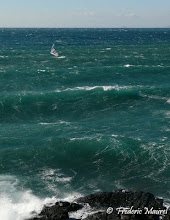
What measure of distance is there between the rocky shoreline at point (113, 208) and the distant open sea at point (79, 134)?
2.69 meters

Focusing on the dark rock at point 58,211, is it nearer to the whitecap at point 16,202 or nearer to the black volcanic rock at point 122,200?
the whitecap at point 16,202

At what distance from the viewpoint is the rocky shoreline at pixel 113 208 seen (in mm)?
29750

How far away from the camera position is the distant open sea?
1495 inches

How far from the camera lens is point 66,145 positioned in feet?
159

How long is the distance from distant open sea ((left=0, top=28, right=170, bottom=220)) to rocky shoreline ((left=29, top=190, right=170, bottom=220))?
2691mm

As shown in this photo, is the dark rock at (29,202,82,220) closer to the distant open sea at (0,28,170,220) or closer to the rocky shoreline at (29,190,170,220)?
the rocky shoreline at (29,190,170,220)

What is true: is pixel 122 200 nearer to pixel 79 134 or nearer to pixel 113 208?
pixel 113 208

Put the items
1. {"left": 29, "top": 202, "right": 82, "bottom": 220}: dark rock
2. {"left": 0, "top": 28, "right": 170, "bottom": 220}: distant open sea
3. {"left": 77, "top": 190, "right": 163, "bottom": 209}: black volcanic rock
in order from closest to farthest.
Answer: {"left": 29, "top": 202, "right": 82, "bottom": 220}: dark rock → {"left": 77, "top": 190, "right": 163, "bottom": 209}: black volcanic rock → {"left": 0, "top": 28, "right": 170, "bottom": 220}: distant open sea

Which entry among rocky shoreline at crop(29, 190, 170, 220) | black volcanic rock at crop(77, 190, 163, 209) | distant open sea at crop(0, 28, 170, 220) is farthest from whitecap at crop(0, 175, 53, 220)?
black volcanic rock at crop(77, 190, 163, 209)

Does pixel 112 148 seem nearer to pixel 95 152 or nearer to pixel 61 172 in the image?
pixel 95 152

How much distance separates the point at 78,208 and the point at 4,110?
3669 cm

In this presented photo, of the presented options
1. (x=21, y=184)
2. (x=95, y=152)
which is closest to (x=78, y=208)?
(x=21, y=184)

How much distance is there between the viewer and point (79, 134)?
172 ft

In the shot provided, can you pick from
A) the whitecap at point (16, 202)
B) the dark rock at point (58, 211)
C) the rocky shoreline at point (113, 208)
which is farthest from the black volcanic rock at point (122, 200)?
the whitecap at point (16, 202)
